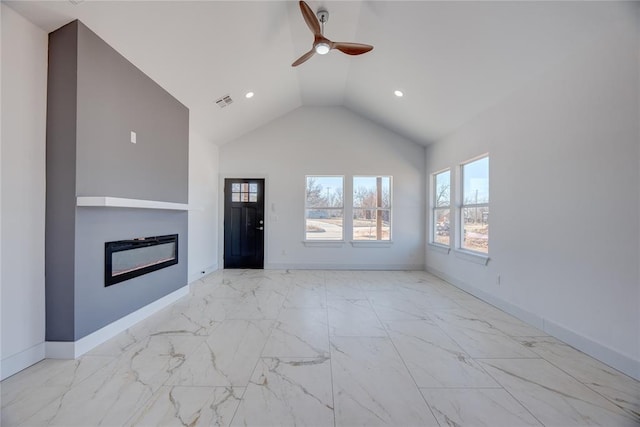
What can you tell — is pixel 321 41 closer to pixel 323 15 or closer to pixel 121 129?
pixel 323 15

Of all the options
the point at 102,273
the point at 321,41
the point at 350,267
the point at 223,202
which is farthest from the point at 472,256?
the point at 223,202

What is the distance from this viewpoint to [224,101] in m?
4.13

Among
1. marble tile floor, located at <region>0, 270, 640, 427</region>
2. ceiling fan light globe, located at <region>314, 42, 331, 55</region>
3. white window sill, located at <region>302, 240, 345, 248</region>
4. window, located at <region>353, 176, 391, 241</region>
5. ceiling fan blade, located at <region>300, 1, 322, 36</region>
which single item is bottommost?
marble tile floor, located at <region>0, 270, 640, 427</region>

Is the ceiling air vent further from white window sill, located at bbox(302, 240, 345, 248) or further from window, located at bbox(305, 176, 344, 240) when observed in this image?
white window sill, located at bbox(302, 240, 345, 248)

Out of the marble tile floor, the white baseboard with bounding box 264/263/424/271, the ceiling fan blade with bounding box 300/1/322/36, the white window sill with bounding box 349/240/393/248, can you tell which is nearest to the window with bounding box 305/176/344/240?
the white window sill with bounding box 349/240/393/248

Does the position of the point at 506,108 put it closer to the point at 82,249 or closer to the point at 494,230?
the point at 494,230

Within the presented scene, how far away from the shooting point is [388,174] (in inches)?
223

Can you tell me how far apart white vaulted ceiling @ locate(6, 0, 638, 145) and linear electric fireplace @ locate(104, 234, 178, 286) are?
1.91 m

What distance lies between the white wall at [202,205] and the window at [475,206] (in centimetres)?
429

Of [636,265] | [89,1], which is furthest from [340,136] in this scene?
[636,265]

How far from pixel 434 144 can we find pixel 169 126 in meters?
4.63

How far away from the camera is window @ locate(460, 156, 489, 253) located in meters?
3.79

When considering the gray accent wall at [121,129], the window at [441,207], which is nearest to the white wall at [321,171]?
the window at [441,207]

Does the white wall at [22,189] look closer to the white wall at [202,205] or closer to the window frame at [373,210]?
the white wall at [202,205]
